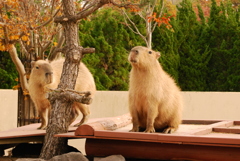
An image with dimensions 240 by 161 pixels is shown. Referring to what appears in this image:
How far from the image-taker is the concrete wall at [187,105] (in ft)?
29.3

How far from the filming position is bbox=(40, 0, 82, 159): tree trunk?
4492 mm

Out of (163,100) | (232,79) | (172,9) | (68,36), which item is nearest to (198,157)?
(163,100)

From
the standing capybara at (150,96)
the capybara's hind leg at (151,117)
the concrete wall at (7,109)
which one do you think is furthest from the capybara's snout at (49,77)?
the concrete wall at (7,109)

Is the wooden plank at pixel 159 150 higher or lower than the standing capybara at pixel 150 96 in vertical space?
lower

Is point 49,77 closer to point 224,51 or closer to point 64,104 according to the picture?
point 64,104

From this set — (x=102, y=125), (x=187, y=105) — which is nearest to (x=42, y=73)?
(x=102, y=125)

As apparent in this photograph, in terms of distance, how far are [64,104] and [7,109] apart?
5.33m

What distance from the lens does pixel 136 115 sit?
4340mm

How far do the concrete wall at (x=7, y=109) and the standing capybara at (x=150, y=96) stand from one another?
18.4 feet

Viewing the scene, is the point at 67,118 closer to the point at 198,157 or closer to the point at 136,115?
the point at 136,115

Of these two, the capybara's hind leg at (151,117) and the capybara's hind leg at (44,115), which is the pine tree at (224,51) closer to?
the capybara's hind leg at (44,115)

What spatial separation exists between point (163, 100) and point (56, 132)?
48.3 inches

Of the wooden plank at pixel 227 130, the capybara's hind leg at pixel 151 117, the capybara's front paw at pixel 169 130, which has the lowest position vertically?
the wooden plank at pixel 227 130

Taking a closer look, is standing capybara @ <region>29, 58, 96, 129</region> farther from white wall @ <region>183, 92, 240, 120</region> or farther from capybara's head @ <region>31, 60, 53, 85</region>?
white wall @ <region>183, 92, 240, 120</region>
